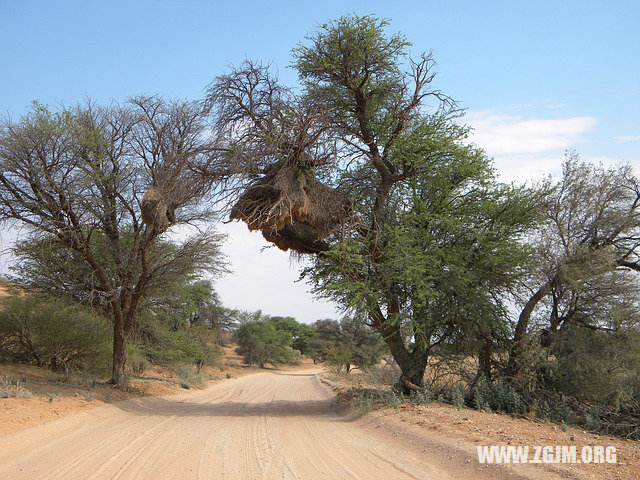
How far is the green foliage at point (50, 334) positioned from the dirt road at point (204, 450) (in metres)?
10.5

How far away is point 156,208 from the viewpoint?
13.7 meters

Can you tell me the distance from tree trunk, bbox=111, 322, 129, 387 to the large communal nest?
7186mm

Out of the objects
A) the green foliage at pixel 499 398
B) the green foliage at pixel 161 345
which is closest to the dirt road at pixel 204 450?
the green foliage at pixel 499 398

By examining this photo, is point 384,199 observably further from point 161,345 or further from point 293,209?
point 161,345

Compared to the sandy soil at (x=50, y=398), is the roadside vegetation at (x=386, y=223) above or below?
above

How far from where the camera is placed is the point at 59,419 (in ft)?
33.2

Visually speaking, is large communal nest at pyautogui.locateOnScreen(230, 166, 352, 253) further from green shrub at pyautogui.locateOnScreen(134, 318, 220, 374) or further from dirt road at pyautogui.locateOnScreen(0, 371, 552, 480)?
green shrub at pyautogui.locateOnScreen(134, 318, 220, 374)

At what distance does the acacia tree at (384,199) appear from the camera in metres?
13.6

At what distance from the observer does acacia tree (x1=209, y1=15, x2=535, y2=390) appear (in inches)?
535

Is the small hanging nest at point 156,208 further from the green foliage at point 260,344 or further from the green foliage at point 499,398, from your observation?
the green foliage at point 260,344

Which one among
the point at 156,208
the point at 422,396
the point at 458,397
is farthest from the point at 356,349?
the point at 156,208

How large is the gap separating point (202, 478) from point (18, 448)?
376 centimetres

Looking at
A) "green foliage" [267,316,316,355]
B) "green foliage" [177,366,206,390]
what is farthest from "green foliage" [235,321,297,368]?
"green foliage" [177,366,206,390]

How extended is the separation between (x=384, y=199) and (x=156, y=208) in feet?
23.0
